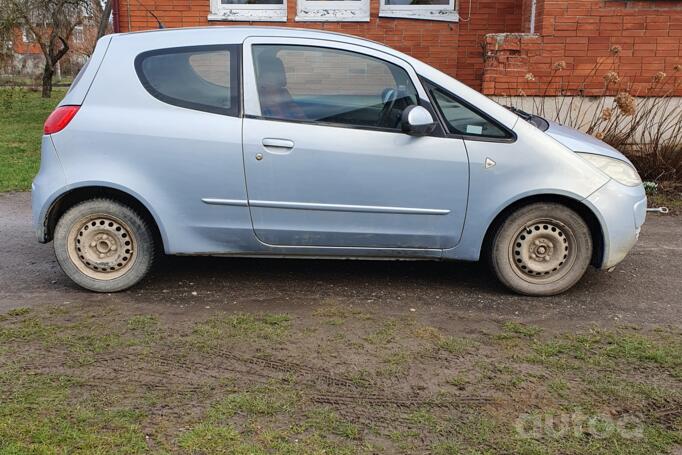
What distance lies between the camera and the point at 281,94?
4.86 metres

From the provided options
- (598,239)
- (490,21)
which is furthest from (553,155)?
(490,21)

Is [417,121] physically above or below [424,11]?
below

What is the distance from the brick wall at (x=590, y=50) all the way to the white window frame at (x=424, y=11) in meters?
1.62

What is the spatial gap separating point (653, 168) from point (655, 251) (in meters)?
2.46

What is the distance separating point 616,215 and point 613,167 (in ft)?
1.21

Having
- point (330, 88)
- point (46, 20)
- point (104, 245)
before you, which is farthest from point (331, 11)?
point (46, 20)

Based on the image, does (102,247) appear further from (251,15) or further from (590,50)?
(590,50)

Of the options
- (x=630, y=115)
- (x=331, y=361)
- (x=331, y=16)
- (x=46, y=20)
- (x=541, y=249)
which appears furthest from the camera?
(x=46, y=20)

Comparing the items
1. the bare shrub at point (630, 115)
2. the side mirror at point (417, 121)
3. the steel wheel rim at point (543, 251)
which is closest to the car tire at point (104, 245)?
the side mirror at point (417, 121)

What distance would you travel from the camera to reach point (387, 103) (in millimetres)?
4871

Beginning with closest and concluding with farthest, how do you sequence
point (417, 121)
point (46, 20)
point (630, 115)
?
point (417, 121) → point (630, 115) → point (46, 20)

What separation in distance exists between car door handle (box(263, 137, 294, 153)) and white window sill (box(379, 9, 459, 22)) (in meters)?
6.04

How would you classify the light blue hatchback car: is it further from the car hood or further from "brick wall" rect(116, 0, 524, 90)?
"brick wall" rect(116, 0, 524, 90)

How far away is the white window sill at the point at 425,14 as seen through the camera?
33.4 feet
